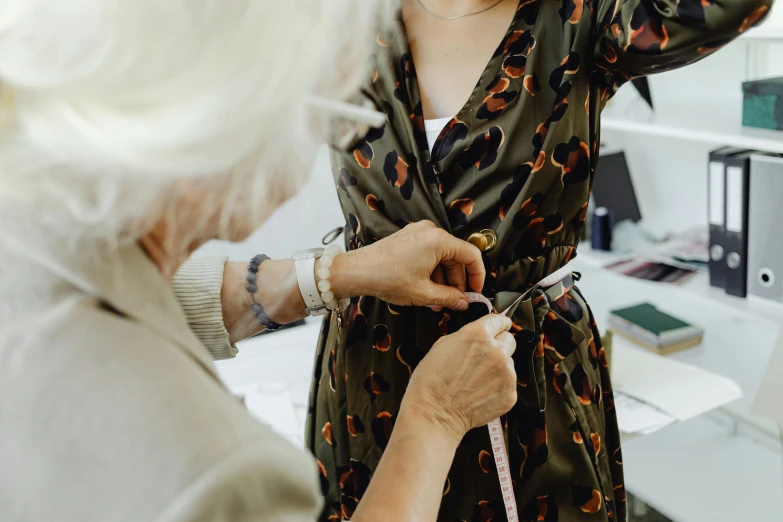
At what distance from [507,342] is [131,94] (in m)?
0.67

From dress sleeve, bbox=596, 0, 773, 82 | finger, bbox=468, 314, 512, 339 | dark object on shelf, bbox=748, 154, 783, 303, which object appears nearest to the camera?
dress sleeve, bbox=596, 0, 773, 82

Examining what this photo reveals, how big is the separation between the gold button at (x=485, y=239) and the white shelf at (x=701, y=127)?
3.15 ft

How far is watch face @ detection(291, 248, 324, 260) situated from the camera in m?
1.22

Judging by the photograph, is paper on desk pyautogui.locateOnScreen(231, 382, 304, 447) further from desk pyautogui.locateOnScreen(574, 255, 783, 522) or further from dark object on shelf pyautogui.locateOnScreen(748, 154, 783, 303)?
dark object on shelf pyautogui.locateOnScreen(748, 154, 783, 303)

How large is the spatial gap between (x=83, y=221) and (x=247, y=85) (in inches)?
6.1

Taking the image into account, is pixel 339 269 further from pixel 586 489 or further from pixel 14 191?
pixel 14 191

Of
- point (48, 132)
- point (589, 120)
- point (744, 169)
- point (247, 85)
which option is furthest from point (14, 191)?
point (744, 169)

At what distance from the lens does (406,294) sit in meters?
1.13

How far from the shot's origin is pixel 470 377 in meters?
1.01

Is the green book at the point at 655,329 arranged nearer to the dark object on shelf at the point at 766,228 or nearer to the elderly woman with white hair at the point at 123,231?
the dark object on shelf at the point at 766,228

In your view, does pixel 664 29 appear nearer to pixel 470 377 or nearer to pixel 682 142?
pixel 470 377

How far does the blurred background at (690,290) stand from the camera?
178cm

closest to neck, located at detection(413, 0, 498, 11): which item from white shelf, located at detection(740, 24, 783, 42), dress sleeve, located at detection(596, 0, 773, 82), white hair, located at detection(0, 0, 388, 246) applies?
dress sleeve, located at detection(596, 0, 773, 82)

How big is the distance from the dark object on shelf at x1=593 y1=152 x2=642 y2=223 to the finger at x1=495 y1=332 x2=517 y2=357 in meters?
1.81
